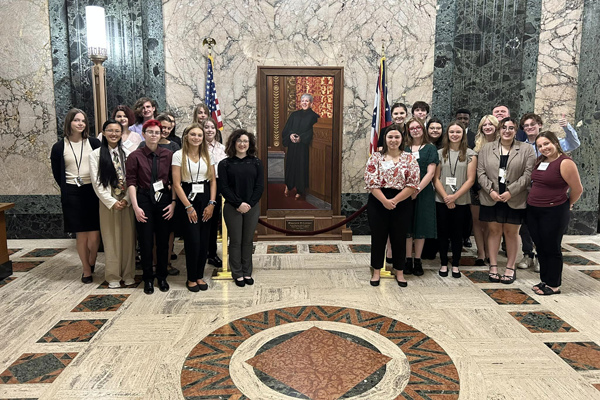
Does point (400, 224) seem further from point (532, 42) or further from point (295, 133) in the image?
point (532, 42)

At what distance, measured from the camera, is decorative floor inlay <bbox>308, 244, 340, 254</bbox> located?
580cm

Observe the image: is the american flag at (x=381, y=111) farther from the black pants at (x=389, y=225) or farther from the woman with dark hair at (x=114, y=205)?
the woman with dark hair at (x=114, y=205)

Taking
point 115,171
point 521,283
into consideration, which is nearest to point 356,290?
point 521,283

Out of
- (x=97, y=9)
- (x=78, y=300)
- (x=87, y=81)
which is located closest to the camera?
(x=78, y=300)

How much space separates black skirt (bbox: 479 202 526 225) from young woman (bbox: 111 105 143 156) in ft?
11.9

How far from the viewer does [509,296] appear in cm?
416

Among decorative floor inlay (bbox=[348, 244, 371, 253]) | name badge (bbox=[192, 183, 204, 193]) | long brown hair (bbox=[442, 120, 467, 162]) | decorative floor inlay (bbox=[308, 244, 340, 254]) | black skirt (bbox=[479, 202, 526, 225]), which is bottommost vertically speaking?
decorative floor inlay (bbox=[348, 244, 371, 253])

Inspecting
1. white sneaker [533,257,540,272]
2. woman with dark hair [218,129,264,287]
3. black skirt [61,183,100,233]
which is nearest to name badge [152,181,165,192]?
woman with dark hair [218,129,264,287]

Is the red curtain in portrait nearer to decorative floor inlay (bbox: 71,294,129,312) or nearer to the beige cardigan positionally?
the beige cardigan

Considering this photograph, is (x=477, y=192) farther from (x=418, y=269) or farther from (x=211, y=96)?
(x=211, y=96)

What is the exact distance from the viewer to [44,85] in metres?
6.21

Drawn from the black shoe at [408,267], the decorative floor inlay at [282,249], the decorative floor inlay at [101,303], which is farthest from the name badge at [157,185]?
the black shoe at [408,267]

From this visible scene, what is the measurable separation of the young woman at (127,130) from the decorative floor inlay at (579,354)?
3986 millimetres

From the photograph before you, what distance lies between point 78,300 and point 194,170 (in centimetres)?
160
